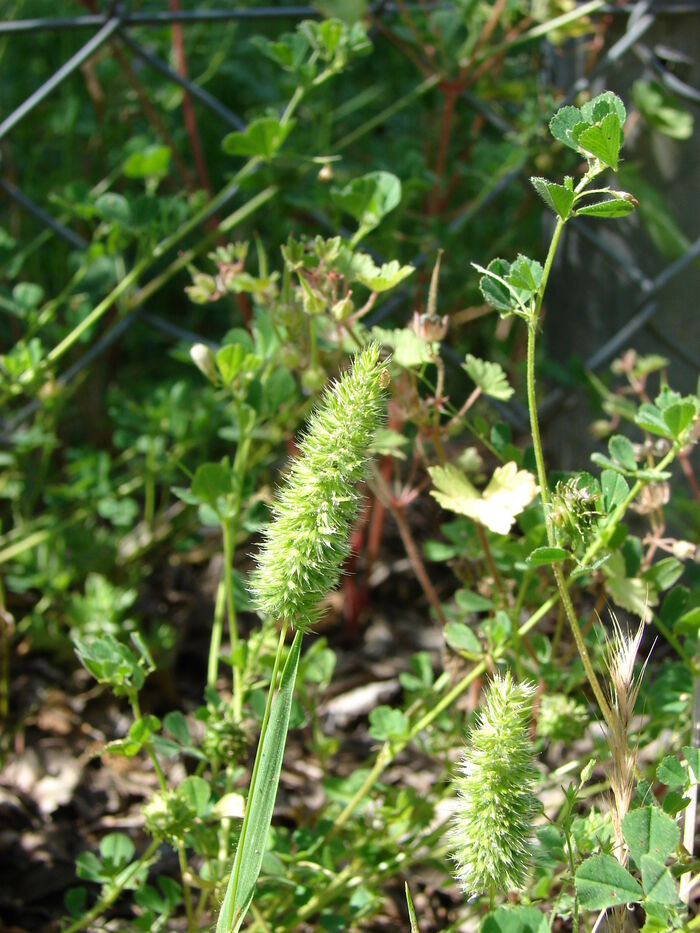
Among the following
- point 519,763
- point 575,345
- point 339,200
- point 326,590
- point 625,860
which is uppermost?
point 339,200

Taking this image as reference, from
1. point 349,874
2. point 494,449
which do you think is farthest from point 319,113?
point 349,874

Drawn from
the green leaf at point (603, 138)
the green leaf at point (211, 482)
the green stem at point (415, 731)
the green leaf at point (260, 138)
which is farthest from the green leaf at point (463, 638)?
the green leaf at point (260, 138)

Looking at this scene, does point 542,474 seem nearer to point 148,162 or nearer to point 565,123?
point 565,123

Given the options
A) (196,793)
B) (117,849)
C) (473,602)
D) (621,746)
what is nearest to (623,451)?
(473,602)

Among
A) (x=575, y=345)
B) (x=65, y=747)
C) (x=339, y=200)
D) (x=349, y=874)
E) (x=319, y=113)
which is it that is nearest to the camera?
(x=349, y=874)

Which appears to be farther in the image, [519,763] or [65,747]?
[65,747]

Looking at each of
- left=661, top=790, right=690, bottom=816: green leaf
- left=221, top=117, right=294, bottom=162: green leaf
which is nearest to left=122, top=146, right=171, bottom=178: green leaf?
left=221, top=117, right=294, bottom=162: green leaf

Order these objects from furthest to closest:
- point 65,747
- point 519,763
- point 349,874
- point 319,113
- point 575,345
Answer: point 575,345 < point 319,113 < point 65,747 < point 349,874 < point 519,763

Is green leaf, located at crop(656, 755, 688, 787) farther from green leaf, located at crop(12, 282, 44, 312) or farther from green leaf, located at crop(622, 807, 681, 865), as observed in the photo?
green leaf, located at crop(12, 282, 44, 312)

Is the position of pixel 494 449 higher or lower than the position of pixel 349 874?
higher

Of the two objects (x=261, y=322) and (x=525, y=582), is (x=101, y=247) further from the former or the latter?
(x=525, y=582)
